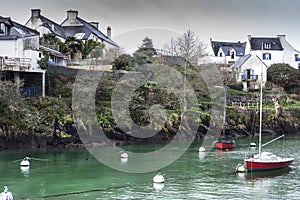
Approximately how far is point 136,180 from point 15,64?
2529cm

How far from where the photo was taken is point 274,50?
101m

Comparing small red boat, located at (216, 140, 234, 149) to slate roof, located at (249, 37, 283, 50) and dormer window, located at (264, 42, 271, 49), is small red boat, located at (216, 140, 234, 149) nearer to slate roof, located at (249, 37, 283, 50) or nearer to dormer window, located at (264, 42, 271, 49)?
slate roof, located at (249, 37, 283, 50)

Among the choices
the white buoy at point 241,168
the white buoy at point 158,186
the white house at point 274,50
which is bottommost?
the white buoy at point 158,186

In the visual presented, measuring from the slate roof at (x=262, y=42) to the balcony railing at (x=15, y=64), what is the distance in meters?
52.8

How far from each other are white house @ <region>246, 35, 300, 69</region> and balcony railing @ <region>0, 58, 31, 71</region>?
51.8 m

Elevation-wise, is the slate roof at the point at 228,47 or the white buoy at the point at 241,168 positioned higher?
the slate roof at the point at 228,47

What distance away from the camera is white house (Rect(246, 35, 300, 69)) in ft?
329

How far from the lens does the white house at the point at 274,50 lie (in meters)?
100

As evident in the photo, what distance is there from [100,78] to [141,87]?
17.6 ft

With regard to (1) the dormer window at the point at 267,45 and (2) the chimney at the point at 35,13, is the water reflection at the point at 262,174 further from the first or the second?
(1) the dormer window at the point at 267,45

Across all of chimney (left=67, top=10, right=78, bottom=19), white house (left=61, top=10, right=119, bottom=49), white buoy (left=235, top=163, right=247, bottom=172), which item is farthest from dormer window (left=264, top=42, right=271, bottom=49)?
white buoy (left=235, top=163, right=247, bottom=172)

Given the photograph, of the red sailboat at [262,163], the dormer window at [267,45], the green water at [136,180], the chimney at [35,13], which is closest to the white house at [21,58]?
the green water at [136,180]

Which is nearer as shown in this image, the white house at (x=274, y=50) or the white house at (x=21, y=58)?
the white house at (x=21, y=58)

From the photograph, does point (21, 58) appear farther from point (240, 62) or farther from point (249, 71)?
point (240, 62)
